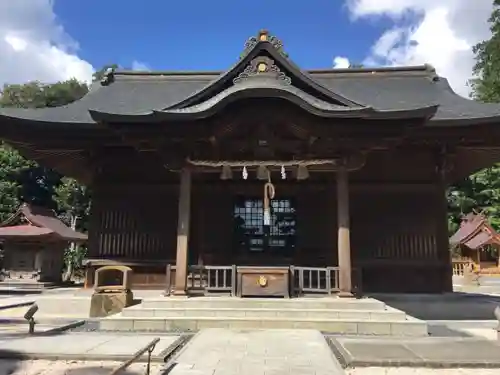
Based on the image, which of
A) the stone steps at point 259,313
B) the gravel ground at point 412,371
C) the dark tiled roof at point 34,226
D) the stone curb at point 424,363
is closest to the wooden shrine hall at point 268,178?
the stone steps at point 259,313

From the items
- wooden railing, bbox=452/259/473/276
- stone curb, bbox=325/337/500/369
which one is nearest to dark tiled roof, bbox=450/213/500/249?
wooden railing, bbox=452/259/473/276

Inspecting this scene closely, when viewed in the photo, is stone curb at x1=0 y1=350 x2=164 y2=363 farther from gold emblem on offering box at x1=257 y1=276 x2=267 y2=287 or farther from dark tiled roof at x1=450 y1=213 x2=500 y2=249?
dark tiled roof at x1=450 y1=213 x2=500 y2=249

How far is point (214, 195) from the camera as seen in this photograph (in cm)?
1299

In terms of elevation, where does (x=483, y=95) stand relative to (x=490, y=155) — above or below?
above

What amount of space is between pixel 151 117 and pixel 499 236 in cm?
3937

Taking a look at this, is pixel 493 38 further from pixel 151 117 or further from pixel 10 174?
pixel 10 174

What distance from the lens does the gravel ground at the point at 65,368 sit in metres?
5.62

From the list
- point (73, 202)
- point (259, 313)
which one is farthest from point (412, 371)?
point (73, 202)

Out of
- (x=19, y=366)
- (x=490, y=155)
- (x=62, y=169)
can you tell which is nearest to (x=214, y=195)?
(x=62, y=169)

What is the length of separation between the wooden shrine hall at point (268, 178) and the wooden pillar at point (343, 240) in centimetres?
3

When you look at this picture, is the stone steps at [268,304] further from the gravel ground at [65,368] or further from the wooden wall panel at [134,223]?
the gravel ground at [65,368]

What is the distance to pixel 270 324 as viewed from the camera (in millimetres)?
9219

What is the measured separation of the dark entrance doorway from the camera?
1280 cm

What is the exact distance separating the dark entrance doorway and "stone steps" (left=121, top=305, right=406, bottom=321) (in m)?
3.17
